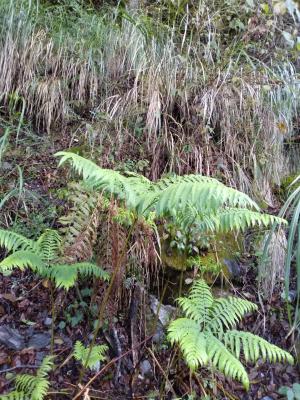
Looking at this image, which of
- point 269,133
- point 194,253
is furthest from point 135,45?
point 194,253

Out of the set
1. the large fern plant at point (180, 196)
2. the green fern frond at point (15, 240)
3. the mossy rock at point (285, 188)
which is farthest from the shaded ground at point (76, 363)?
the mossy rock at point (285, 188)

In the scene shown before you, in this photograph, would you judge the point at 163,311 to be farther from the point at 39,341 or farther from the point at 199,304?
the point at 39,341

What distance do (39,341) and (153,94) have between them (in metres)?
2.24

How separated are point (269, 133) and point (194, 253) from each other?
1.66 metres

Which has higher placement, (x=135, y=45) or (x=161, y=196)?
(x=135, y=45)

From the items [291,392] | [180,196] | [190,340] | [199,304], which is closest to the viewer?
[180,196]

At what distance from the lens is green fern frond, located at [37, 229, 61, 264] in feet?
6.73

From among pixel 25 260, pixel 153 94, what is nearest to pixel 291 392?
pixel 25 260

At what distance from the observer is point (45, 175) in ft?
10.6

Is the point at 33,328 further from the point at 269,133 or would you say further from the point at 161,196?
the point at 269,133

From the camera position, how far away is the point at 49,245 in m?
2.12

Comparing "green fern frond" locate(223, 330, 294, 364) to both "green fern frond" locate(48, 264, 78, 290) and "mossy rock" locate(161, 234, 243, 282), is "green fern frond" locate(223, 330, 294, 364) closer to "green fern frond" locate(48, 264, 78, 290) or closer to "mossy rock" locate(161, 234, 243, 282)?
"mossy rock" locate(161, 234, 243, 282)

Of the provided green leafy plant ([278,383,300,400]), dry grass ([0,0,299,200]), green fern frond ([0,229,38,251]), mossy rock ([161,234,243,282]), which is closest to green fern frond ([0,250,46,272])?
green fern frond ([0,229,38,251])

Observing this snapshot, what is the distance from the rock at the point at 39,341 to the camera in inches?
89.9
